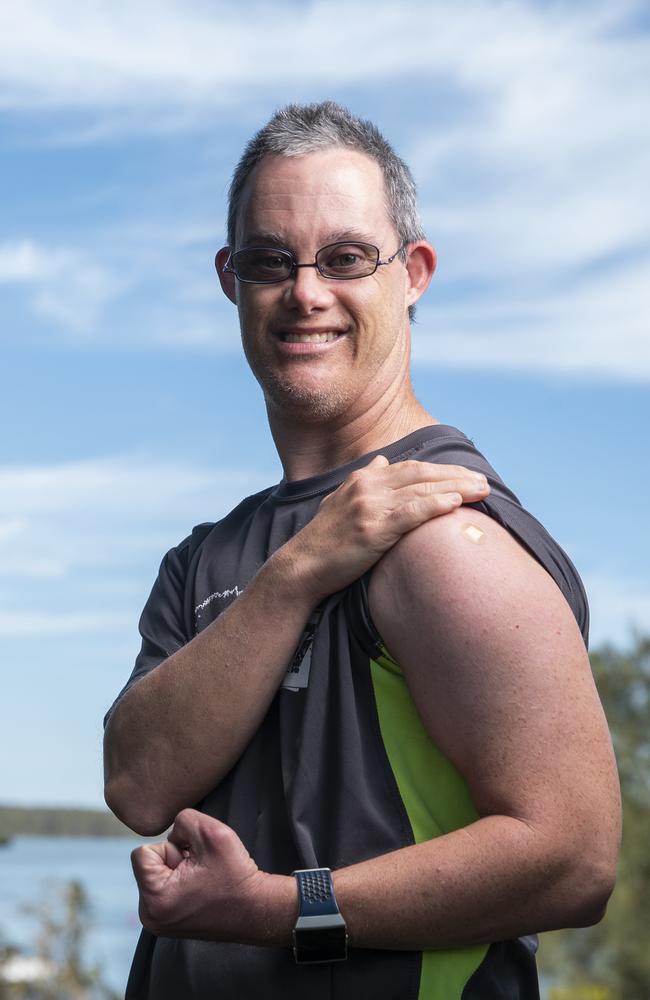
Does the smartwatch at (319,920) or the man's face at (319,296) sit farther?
the man's face at (319,296)

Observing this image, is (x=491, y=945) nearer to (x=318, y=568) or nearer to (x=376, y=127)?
(x=318, y=568)

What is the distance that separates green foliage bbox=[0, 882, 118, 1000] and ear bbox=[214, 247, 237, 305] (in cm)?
2236

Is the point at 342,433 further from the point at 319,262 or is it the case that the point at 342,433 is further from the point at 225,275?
the point at 225,275

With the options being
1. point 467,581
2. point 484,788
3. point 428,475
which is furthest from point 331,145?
Result: point 484,788

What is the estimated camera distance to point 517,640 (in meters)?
2.27

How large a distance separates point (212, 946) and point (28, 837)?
5616cm

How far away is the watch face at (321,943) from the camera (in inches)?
88.9

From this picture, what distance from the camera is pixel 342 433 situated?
287 cm

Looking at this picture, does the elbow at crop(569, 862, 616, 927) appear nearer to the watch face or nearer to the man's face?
the watch face

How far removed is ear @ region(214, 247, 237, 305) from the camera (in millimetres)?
3117

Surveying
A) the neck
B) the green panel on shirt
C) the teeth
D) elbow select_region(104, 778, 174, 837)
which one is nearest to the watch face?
the green panel on shirt

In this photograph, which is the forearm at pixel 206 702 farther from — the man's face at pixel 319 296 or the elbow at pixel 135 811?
the man's face at pixel 319 296

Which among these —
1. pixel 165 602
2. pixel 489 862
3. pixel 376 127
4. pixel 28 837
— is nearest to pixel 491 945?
pixel 489 862

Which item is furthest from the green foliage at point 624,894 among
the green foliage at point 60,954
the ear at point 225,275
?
the ear at point 225,275
